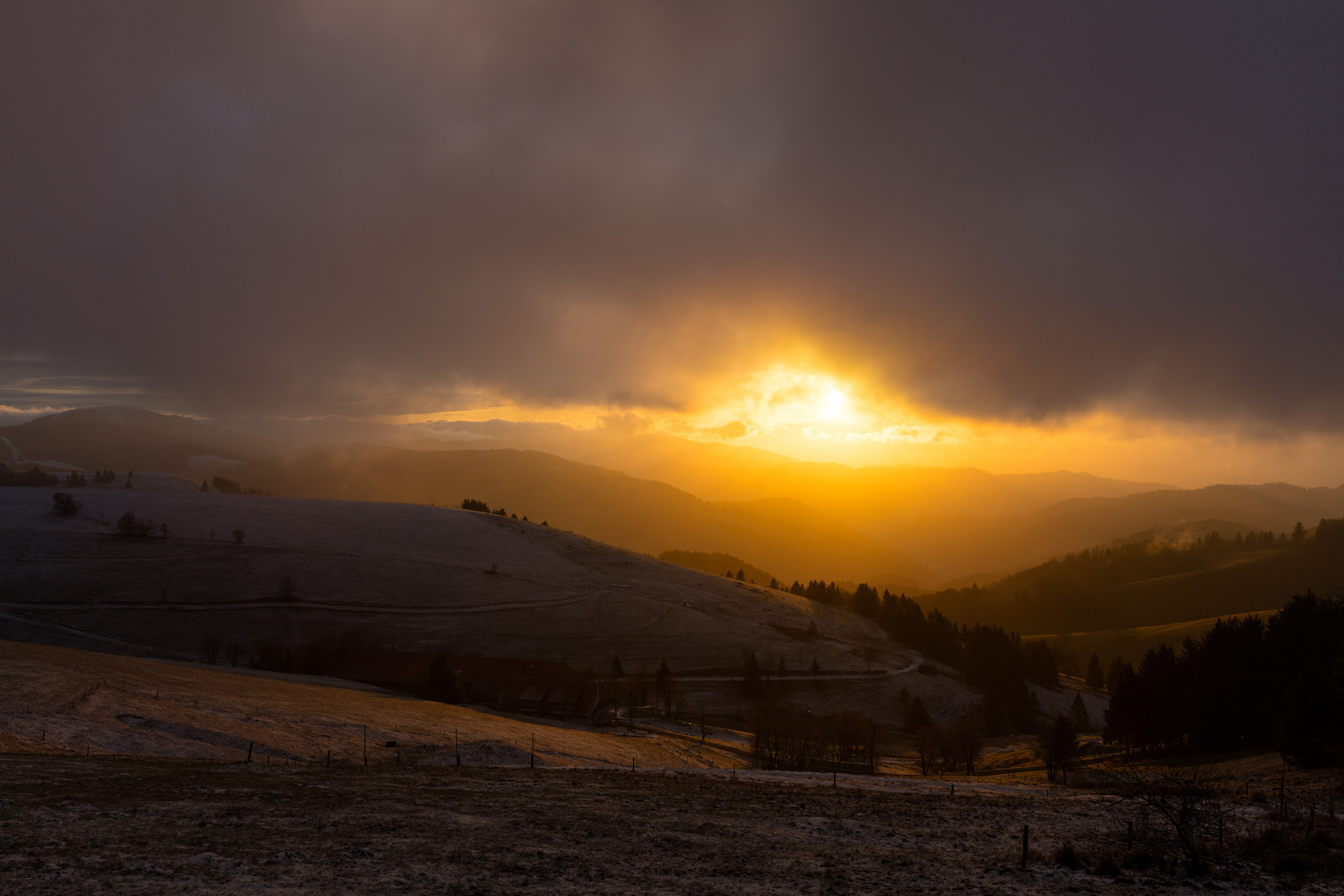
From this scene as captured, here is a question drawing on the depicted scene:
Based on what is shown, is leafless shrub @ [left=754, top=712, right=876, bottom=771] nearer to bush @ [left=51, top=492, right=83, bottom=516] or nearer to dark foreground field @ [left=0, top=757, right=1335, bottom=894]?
dark foreground field @ [left=0, top=757, right=1335, bottom=894]

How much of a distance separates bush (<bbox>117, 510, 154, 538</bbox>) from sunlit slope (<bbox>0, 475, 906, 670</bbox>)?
6.31 feet

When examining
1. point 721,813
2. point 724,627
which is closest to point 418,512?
point 724,627

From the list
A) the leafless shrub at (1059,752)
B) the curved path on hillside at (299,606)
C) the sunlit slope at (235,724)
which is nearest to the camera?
the sunlit slope at (235,724)

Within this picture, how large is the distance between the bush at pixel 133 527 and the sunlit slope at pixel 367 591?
6.31 feet

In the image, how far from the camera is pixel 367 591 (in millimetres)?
128375

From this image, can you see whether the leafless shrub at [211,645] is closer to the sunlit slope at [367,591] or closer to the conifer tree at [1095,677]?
the sunlit slope at [367,591]

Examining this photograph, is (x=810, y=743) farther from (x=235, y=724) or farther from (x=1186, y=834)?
(x=1186, y=834)

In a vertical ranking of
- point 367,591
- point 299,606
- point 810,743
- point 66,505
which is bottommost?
point 810,743

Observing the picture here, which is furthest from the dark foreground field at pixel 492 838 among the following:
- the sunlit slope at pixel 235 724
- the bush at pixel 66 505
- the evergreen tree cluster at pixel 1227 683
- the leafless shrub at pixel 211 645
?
the bush at pixel 66 505

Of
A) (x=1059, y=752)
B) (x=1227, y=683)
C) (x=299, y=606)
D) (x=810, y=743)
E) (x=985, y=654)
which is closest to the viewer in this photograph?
(x=1059, y=752)

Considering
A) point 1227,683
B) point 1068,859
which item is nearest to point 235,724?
point 1068,859

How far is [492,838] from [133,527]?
525 ft

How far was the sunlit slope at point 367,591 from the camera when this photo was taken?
360 feet

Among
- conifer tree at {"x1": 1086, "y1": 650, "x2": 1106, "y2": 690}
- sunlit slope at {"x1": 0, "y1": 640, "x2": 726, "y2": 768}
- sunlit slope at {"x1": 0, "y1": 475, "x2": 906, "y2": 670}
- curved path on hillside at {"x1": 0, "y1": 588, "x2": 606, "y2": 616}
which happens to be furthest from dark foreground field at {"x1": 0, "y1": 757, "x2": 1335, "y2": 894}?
conifer tree at {"x1": 1086, "y1": 650, "x2": 1106, "y2": 690}
